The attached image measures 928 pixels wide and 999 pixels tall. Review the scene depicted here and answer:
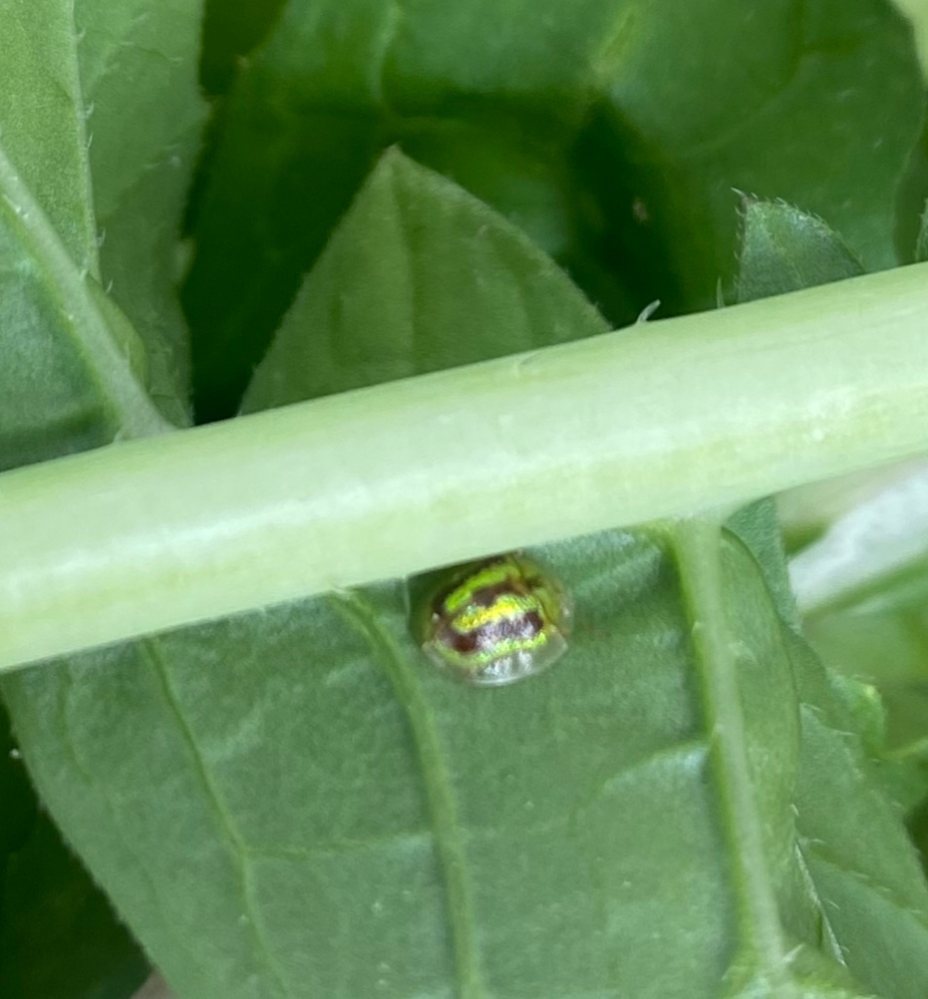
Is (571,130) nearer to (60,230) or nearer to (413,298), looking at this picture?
(413,298)

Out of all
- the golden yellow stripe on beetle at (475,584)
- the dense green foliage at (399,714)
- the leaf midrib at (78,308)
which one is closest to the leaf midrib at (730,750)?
the dense green foliage at (399,714)

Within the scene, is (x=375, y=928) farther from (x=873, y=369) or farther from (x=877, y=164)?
(x=877, y=164)

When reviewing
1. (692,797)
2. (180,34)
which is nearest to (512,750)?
(692,797)

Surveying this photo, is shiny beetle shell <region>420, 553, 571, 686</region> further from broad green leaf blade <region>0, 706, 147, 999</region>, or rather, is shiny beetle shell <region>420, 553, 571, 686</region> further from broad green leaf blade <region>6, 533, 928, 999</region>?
broad green leaf blade <region>0, 706, 147, 999</region>

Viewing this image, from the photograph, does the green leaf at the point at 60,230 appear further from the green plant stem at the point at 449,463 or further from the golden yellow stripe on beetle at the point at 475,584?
the golden yellow stripe on beetle at the point at 475,584

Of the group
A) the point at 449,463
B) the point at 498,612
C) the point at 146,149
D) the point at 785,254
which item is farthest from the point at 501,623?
the point at 146,149

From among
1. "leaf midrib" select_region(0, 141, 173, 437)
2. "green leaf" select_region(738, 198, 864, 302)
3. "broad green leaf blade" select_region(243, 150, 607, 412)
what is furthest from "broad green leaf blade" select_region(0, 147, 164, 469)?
"green leaf" select_region(738, 198, 864, 302)
